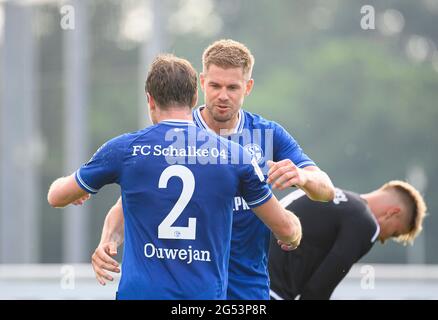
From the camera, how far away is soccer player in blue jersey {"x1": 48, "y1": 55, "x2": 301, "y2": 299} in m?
4.49

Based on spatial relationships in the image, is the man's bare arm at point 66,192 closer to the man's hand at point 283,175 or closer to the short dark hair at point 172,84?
the short dark hair at point 172,84

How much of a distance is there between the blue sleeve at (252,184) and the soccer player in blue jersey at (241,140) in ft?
2.27

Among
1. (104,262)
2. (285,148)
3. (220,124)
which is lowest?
(104,262)

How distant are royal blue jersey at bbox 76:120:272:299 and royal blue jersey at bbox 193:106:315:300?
0.89m

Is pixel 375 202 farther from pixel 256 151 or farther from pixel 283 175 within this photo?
pixel 283 175

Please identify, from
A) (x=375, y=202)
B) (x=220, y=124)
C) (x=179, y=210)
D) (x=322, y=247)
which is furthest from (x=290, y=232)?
(x=375, y=202)

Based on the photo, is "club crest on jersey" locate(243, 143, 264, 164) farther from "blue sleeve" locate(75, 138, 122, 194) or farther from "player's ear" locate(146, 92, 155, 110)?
"blue sleeve" locate(75, 138, 122, 194)

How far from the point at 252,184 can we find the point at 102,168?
72 cm

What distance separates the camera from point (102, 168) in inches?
180

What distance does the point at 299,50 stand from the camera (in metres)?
31.1

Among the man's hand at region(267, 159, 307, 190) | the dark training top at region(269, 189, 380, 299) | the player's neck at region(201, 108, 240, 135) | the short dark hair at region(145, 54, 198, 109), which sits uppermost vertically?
the short dark hair at region(145, 54, 198, 109)

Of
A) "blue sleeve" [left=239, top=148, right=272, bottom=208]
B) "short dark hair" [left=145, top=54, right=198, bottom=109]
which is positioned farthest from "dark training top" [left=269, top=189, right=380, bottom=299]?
"short dark hair" [left=145, top=54, right=198, bottom=109]

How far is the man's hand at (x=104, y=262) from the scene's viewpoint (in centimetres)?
475

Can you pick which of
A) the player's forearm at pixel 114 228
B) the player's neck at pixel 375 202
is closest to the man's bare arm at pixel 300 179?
the player's forearm at pixel 114 228
